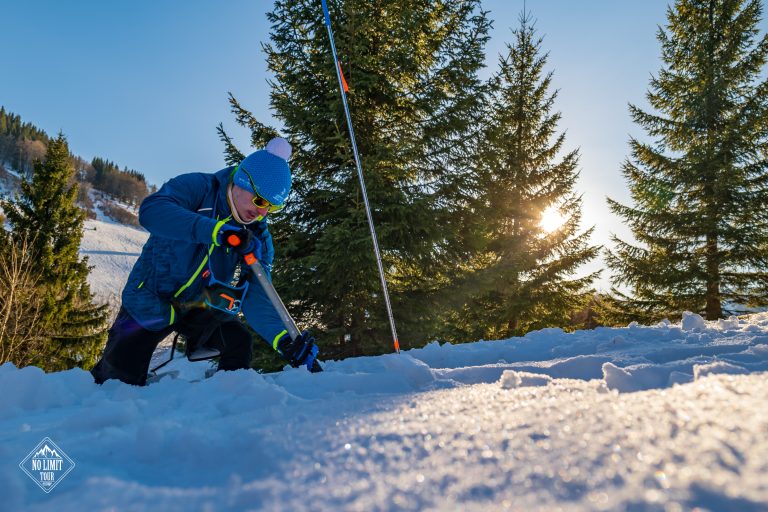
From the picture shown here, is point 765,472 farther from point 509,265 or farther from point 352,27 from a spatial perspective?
point 509,265

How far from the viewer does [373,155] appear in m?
7.02

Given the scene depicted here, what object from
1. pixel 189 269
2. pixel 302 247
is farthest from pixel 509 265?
pixel 189 269

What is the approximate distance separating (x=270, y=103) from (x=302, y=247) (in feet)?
9.22

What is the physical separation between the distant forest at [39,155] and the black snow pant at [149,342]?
88354 mm

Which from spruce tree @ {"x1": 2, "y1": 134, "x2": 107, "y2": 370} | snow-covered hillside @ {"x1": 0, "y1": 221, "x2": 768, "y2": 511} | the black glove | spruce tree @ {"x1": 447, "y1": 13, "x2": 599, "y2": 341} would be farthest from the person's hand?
spruce tree @ {"x1": 2, "y1": 134, "x2": 107, "y2": 370}

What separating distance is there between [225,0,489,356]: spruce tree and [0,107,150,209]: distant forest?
276 feet

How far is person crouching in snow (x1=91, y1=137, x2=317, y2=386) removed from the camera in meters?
2.62

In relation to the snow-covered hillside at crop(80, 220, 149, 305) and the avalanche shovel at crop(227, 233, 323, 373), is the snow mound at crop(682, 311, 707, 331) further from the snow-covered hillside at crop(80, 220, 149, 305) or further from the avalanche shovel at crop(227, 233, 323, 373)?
the snow-covered hillside at crop(80, 220, 149, 305)

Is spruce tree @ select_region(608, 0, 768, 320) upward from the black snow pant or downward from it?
upward

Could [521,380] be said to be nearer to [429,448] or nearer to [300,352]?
[429,448]

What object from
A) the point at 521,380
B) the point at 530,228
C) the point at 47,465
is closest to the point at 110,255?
the point at 530,228

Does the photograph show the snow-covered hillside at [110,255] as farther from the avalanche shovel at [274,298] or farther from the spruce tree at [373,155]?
the avalanche shovel at [274,298]

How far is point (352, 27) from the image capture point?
6.88 meters

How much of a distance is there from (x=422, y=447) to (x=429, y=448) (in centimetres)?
2
